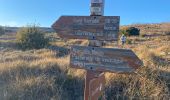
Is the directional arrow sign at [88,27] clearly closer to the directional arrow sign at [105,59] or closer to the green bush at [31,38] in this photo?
the directional arrow sign at [105,59]

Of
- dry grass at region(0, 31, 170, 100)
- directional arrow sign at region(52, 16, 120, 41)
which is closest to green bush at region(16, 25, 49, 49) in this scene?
dry grass at region(0, 31, 170, 100)

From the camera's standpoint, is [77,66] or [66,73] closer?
[77,66]

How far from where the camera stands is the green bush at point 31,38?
2548 cm

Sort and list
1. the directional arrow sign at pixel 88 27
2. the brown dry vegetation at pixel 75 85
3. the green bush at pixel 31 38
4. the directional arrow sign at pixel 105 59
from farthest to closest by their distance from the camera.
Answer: the green bush at pixel 31 38
the brown dry vegetation at pixel 75 85
the directional arrow sign at pixel 88 27
the directional arrow sign at pixel 105 59

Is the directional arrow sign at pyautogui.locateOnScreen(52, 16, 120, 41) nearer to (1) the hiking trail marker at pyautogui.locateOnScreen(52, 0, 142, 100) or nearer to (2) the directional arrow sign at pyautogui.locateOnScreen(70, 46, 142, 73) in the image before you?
(1) the hiking trail marker at pyautogui.locateOnScreen(52, 0, 142, 100)

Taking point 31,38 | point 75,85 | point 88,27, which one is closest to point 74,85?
point 75,85

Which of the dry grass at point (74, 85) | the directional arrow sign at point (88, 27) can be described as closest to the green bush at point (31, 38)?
the dry grass at point (74, 85)

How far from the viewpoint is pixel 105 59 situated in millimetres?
5641

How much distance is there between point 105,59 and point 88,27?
0.66 m

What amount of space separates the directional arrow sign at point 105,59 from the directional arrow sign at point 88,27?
244mm

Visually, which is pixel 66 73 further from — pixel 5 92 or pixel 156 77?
pixel 156 77

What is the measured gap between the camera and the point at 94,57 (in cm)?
572

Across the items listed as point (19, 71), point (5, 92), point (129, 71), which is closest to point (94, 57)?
point (129, 71)

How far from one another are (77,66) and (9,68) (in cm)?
444
